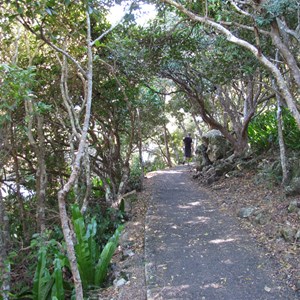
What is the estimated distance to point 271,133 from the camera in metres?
9.25

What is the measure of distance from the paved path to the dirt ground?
0.55ft

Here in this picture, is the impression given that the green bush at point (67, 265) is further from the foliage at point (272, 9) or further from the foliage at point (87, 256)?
the foliage at point (272, 9)

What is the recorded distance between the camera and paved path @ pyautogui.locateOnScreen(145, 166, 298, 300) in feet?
13.6

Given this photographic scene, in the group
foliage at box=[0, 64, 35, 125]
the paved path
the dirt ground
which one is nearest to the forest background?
foliage at box=[0, 64, 35, 125]

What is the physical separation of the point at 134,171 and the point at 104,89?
411cm

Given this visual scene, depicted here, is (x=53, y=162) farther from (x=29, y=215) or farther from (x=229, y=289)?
(x=229, y=289)

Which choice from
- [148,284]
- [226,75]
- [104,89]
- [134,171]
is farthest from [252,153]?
[148,284]

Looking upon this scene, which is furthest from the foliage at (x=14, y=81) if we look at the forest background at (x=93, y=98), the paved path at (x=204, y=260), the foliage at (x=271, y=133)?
the foliage at (x=271, y=133)

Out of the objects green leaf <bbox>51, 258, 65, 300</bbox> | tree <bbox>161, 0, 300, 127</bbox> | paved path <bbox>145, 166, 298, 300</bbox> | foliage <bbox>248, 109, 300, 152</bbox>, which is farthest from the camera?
foliage <bbox>248, 109, 300, 152</bbox>

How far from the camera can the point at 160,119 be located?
16344 millimetres

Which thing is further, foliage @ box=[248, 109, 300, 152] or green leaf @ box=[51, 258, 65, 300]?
foliage @ box=[248, 109, 300, 152]

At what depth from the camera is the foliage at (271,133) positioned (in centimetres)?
796

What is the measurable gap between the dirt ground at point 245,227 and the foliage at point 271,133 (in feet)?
3.45

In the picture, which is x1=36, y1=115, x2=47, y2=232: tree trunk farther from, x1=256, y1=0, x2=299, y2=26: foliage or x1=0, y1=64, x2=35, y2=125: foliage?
x1=256, y1=0, x2=299, y2=26: foliage
